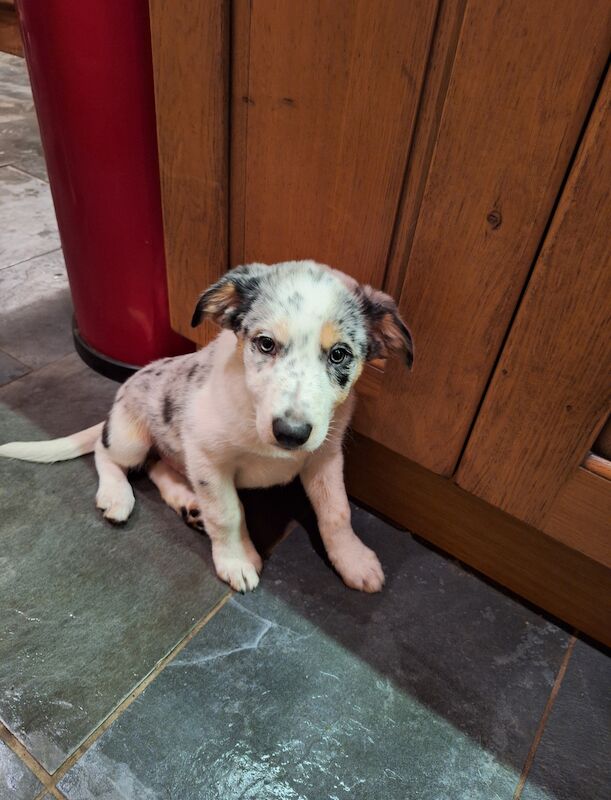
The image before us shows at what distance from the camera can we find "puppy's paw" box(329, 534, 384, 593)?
1.87 metres

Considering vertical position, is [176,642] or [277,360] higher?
[277,360]

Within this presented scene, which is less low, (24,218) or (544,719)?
(24,218)

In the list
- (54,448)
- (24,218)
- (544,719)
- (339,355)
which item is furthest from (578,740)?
(24,218)

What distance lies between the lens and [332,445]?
179 centimetres

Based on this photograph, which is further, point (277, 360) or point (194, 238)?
point (194, 238)

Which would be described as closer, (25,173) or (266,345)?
(266,345)

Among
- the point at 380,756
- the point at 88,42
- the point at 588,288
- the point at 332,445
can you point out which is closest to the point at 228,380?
the point at 332,445

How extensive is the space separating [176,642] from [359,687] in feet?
1.76

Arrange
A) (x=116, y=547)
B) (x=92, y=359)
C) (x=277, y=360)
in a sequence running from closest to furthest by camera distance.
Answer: (x=277, y=360) < (x=116, y=547) < (x=92, y=359)

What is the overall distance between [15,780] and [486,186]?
1.75m

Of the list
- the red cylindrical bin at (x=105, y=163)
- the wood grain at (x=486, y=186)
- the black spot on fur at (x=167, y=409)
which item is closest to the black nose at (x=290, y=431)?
the wood grain at (x=486, y=186)

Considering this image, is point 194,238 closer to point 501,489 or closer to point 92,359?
point 92,359

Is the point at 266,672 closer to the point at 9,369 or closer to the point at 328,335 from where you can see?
the point at 328,335

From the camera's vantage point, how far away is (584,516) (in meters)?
1.52
